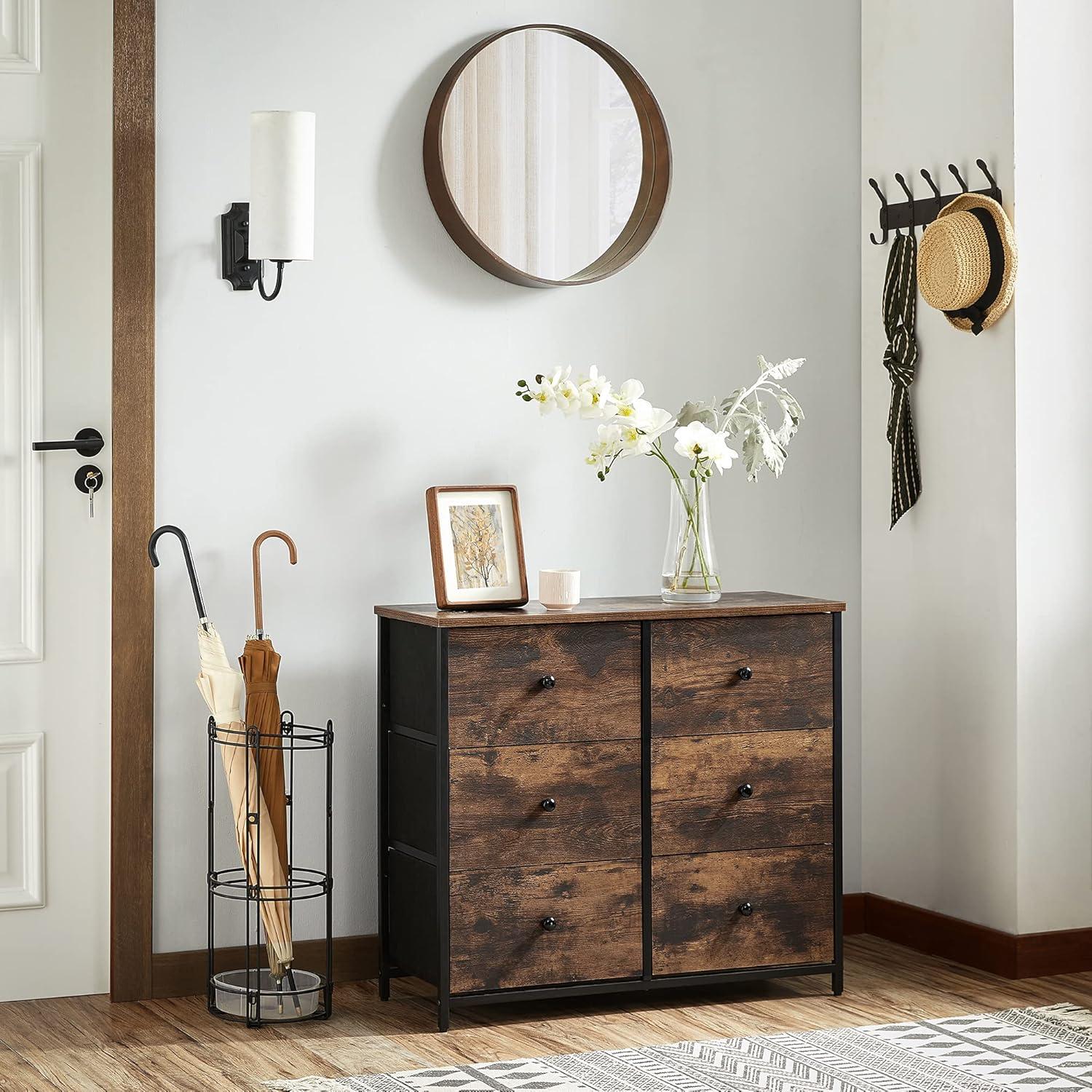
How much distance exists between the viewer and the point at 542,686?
2.93m

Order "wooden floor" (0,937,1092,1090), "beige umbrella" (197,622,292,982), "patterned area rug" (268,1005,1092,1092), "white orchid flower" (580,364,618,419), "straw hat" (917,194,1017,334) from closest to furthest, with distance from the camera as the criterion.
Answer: "patterned area rug" (268,1005,1092,1092)
"wooden floor" (0,937,1092,1090)
"beige umbrella" (197,622,292,982)
"white orchid flower" (580,364,618,419)
"straw hat" (917,194,1017,334)

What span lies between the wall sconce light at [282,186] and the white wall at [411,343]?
24cm

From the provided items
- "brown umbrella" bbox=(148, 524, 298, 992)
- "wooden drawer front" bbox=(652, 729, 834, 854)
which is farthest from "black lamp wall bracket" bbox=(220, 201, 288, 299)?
"wooden drawer front" bbox=(652, 729, 834, 854)

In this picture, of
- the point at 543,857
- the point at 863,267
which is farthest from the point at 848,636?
the point at 543,857

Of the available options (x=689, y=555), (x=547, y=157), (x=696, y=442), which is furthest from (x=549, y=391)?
(x=547, y=157)

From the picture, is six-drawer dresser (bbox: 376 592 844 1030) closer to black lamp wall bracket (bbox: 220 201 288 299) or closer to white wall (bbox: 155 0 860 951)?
white wall (bbox: 155 0 860 951)

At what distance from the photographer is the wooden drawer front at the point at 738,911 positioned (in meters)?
3.03

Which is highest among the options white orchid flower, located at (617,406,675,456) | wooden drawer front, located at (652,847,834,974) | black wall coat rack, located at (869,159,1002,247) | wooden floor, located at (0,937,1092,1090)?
black wall coat rack, located at (869,159,1002,247)

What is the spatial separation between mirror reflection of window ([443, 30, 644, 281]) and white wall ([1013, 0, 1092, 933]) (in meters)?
0.85

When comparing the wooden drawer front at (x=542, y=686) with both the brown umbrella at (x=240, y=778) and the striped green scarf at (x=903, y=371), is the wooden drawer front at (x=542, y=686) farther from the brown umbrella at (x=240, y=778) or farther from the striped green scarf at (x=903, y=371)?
the striped green scarf at (x=903, y=371)

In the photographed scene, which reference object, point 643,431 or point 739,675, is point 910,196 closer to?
Answer: point 643,431

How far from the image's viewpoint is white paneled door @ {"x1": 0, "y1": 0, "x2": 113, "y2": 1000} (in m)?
3.09

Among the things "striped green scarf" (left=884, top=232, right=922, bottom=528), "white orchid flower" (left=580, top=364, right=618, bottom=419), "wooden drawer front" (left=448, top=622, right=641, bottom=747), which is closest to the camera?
"wooden drawer front" (left=448, top=622, right=641, bottom=747)

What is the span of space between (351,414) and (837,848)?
4.30 feet
